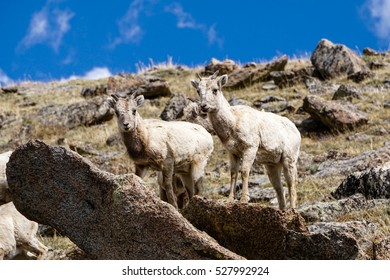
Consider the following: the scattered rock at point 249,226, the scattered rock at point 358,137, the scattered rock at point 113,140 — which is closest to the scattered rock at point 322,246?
the scattered rock at point 249,226

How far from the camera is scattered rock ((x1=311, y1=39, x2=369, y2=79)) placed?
3347cm

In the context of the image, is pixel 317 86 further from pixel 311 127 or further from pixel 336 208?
pixel 336 208

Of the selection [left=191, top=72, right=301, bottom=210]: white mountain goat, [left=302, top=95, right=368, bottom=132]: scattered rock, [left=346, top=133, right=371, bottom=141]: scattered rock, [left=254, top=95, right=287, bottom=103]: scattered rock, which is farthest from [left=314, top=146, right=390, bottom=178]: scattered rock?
[left=254, top=95, right=287, bottom=103]: scattered rock

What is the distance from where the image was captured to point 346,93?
28.9 m

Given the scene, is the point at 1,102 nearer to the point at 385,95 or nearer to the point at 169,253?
the point at 385,95

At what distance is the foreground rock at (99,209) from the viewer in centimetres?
866

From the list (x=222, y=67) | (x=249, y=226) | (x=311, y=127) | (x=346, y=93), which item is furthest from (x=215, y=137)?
(x=249, y=226)

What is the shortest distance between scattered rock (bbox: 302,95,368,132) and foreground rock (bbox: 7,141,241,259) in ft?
54.1

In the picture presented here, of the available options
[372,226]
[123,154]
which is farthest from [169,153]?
[123,154]

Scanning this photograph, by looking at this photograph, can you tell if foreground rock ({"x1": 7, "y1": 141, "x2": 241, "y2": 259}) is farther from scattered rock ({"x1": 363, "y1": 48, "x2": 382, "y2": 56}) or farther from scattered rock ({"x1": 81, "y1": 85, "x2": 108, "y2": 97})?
scattered rock ({"x1": 363, "y1": 48, "x2": 382, "y2": 56})

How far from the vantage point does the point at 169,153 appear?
47.3 ft

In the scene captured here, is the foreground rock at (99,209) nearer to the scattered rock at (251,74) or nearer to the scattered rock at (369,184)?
the scattered rock at (369,184)

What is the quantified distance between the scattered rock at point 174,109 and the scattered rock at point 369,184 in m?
13.9

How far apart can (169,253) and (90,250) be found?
1.12 m
